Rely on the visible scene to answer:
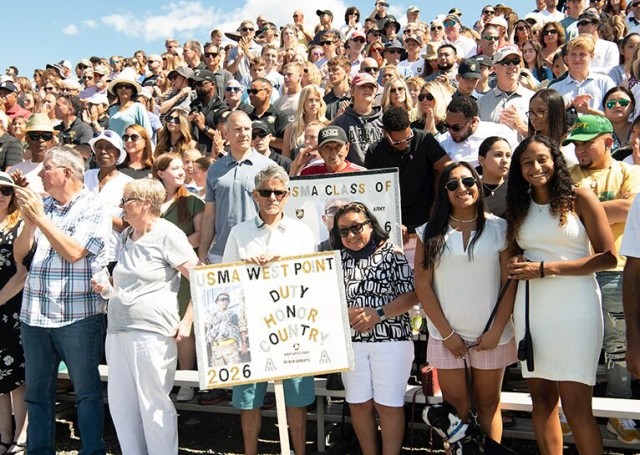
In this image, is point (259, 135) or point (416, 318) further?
point (259, 135)

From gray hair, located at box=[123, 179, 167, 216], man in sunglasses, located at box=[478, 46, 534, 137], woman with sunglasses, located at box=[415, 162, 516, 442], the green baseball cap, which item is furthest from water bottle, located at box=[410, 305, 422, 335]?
man in sunglasses, located at box=[478, 46, 534, 137]

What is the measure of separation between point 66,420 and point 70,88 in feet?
25.8

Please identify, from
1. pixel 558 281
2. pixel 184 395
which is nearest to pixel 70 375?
pixel 184 395

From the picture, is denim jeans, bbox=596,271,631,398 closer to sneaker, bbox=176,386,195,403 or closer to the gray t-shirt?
the gray t-shirt

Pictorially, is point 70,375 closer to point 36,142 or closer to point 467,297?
point 467,297

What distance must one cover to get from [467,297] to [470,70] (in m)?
3.81

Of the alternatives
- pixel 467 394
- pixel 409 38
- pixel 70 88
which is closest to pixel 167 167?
pixel 467 394

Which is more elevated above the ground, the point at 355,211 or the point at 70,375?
the point at 355,211

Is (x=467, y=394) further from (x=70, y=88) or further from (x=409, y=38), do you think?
(x=70, y=88)

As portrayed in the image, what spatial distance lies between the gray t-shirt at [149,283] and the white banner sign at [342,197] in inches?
44.1

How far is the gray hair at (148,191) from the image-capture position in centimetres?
467

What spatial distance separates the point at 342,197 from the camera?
540 centimetres

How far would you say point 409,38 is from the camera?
1135cm

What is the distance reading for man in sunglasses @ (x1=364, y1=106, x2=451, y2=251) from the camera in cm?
587
